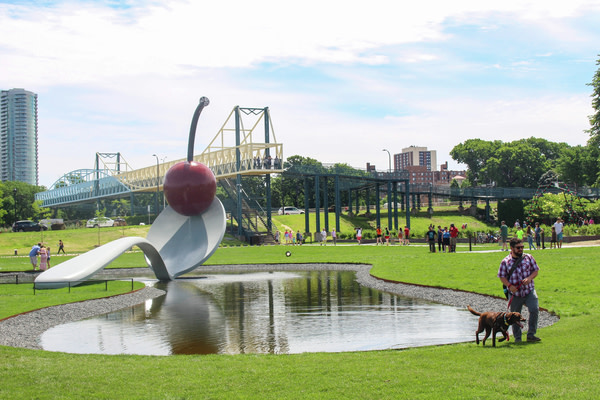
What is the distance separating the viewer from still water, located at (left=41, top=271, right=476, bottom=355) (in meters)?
12.0

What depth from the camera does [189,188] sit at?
29031mm

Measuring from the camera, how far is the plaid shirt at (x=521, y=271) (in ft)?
30.3

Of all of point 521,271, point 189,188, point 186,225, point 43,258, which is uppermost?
point 189,188

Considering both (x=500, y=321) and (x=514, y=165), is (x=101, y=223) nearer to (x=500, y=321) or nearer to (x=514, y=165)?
(x=500, y=321)

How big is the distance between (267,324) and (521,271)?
7.12 m

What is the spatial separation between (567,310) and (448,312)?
310cm

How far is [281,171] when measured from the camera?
2169 inches

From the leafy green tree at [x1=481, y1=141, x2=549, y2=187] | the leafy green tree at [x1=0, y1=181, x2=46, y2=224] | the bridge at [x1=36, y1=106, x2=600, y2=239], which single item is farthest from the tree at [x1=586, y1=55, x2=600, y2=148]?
the leafy green tree at [x1=0, y1=181, x2=46, y2=224]

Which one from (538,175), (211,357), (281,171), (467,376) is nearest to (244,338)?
(211,357)

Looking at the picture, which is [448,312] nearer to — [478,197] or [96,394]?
[96,394]

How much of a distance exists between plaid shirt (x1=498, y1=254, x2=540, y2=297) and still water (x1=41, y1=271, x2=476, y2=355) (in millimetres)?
2593

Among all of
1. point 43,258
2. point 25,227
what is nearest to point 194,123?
point 43,258

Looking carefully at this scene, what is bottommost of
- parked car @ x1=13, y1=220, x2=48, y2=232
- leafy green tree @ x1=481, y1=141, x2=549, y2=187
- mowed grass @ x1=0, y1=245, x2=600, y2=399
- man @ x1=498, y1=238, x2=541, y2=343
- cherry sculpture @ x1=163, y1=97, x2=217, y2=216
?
mowed grass @ x1=0, y1=245, x2=600, y2=399

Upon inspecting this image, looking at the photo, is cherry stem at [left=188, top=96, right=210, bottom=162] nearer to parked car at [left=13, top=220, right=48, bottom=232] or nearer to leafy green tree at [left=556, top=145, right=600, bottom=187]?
parked car at [left=13, top=220, right=48, bottom=232]
